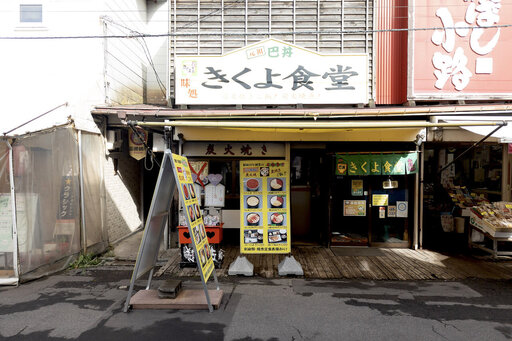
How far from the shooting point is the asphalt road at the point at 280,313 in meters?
4.17

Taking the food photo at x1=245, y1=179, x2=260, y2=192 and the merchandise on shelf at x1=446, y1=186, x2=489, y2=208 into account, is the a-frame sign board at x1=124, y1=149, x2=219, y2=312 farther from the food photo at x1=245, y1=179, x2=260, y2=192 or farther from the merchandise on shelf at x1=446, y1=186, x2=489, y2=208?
the merchandise on shelf at x1=446, y1=186, x2=489, y2=208

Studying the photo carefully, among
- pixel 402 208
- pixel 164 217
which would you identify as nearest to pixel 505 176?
pixel 402 208

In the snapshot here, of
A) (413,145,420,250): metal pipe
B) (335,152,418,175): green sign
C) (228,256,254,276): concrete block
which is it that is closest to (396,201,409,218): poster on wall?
(413,145,420,250): metal pipe

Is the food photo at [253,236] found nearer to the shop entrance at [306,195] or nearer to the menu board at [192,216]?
the menu board at [192,216]

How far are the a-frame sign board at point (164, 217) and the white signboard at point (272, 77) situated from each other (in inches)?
112

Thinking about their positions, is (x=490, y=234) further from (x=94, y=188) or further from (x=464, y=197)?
(x=94, y=188)

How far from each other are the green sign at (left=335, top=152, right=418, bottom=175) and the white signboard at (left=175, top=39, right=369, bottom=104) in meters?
1.52

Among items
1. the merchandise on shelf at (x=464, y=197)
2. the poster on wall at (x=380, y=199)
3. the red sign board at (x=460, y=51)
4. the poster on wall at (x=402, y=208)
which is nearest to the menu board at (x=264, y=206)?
the poster on wall at (x=380, y=199)

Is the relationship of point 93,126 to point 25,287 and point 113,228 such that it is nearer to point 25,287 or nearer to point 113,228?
point 113,228

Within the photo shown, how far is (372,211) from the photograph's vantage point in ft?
27.7

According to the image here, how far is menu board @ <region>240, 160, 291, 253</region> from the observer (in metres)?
6.84

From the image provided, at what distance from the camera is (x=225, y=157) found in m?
8.08

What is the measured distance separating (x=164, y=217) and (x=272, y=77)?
4157mm

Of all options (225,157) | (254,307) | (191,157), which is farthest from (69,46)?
(254,307)
